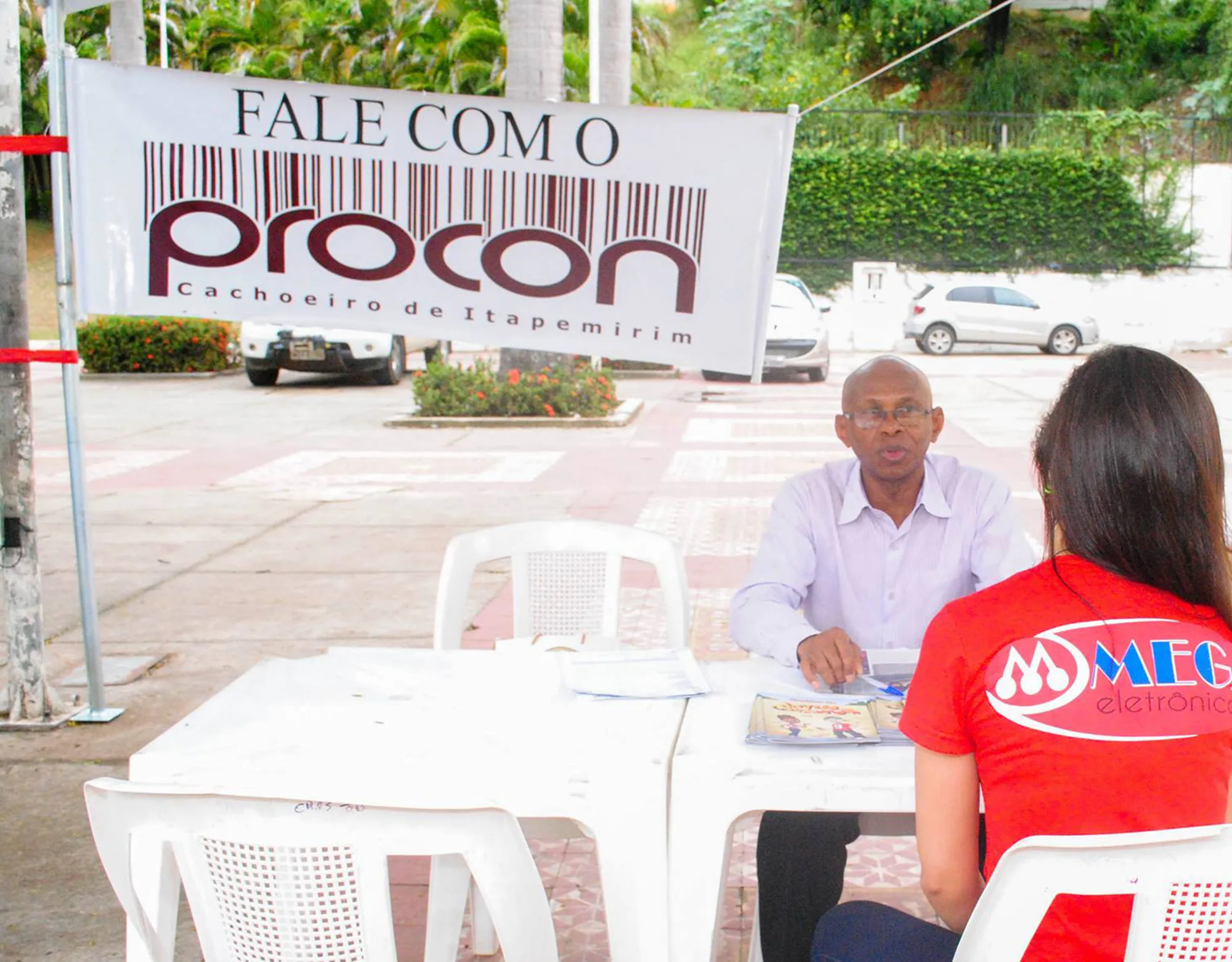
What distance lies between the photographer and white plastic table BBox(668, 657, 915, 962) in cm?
213

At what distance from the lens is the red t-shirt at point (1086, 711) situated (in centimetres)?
179

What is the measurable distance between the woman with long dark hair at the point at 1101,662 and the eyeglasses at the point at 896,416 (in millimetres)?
1307

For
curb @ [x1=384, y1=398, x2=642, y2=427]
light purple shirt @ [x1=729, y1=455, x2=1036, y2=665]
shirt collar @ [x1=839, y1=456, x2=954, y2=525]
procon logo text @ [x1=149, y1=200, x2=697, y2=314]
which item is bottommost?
curb @ [x1=384, y1=398, x2=642, y2=427]

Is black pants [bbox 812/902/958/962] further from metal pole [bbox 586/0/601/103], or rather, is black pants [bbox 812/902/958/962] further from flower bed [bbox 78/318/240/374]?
flower bed [bbox 78/318/240/374]

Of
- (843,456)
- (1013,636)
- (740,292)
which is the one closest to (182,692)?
(740,292)

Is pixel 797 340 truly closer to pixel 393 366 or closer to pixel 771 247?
pixel 393 366

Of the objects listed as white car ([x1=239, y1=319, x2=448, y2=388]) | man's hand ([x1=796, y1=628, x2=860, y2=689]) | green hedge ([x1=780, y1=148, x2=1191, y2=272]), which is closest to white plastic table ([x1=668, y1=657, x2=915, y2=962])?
man's hand ([x1=796, y1=628, x2=860, y2=689])

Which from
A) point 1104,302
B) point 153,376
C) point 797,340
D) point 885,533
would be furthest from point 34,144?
point 1104,302

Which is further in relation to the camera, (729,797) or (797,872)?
(797,872)

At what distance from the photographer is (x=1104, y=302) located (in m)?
29.7

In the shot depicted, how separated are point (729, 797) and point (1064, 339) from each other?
26343 mm

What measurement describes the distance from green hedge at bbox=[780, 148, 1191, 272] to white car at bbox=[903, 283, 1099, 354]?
3010mm

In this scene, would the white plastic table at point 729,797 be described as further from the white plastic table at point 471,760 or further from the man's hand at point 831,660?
the man's hand at point 831,660

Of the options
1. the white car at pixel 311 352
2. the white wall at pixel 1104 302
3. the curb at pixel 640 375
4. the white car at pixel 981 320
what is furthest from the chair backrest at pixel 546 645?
the white wall at pixel 1104 302
